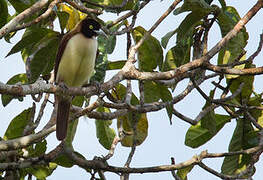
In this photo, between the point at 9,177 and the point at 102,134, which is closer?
the point at 9,177

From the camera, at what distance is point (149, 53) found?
4504mm

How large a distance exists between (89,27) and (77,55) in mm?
284

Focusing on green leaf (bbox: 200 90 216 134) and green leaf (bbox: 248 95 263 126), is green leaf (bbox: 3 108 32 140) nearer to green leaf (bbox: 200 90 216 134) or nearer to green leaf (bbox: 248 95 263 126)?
green leaf (bbox: 200 90 216 134)

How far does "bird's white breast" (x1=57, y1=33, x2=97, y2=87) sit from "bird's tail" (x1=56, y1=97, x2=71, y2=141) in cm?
28

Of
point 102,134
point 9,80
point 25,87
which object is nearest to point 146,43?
point 102,134

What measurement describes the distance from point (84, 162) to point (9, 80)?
1127 mm

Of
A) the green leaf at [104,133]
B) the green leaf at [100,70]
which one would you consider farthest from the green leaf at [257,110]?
the green leaf at [100,70]

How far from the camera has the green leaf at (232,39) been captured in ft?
14.4

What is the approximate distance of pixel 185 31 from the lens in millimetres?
4371

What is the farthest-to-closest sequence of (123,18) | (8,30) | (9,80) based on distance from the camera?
1. (9,80)
2. (123,18)
3. (8,30)

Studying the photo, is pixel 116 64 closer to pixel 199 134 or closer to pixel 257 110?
pixel 199 134

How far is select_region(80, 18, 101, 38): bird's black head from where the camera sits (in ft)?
16.1

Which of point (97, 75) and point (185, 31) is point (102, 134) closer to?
point (97, 75)

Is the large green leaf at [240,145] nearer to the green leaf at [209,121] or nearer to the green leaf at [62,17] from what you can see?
the green leaf at [209,121]
